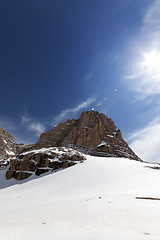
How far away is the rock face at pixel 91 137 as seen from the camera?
88.2 metres

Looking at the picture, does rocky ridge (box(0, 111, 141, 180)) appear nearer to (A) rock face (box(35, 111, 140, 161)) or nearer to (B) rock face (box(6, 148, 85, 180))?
(A) rock face (box(35, 111, 140, 161))

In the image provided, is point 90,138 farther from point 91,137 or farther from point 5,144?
point 5,144

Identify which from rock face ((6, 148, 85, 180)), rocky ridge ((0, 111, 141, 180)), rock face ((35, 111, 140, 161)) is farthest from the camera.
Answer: rock face ((35, 111, 140, 161))

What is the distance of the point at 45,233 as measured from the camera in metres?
2.34

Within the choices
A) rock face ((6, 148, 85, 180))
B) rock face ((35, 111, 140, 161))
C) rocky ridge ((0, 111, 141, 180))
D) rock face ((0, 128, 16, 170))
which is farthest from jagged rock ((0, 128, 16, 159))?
rock face ((6, 148, 85, 180))

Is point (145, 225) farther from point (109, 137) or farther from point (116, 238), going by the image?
point (109, 137)

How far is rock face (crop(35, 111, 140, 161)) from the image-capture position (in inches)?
3472

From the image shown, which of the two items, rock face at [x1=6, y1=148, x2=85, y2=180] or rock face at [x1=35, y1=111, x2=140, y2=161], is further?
rock face at [x1=35, y1=111, x2=140, y2=161]

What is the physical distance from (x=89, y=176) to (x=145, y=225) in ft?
40.4

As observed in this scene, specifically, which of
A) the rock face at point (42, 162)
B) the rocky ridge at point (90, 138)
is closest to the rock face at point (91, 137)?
the rocky ridge at point (90, 138)

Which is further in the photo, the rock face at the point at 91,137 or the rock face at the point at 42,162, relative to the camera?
the rock face at the point at 91,137

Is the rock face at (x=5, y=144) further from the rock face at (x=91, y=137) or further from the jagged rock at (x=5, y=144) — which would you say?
the rock face at (x=91, y=137)

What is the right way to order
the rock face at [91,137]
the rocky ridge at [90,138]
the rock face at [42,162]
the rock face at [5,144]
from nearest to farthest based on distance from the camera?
1. the rock face at [42,162]
2. the rocky ridge at [90,138]
3. the rock face at [91,137]
4. the rock face at [5,144]

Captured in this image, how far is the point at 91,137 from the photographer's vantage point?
9619 centimetres
